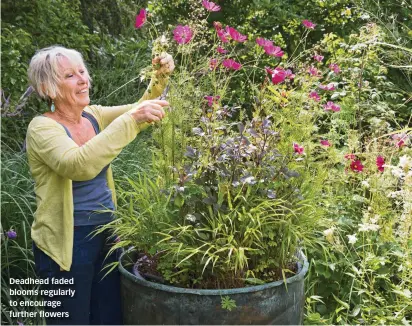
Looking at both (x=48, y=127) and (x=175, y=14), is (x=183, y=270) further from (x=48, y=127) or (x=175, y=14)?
(x=175, y=14)

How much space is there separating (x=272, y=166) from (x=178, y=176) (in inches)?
14.8

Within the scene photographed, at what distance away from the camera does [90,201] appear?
2357 millimetres

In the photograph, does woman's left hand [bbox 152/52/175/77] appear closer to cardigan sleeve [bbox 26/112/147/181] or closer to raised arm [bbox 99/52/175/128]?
raised arm [bbox 99/52/175/128]

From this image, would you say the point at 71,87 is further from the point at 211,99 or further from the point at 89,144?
the point at 211,99

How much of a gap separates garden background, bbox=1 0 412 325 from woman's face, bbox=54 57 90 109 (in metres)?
0.43

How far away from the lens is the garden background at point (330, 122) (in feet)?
9.12

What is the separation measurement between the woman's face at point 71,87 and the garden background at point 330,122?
0.43 meters

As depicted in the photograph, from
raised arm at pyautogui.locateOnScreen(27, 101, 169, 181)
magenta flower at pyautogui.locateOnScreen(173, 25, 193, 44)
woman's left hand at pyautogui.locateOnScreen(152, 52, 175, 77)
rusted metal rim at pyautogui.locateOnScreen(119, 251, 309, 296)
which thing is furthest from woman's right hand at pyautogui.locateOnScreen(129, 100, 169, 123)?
rusted metal rim at pyautogui.locateOnScreen(119, 251, 309, 296)

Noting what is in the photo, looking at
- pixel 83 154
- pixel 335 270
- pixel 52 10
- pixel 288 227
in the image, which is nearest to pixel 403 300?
pixel 335 270

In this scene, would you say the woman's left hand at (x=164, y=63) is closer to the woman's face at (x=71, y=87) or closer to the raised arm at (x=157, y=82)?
the raised arm at (x=157, y=82)

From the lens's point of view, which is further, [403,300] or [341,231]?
[341,231]

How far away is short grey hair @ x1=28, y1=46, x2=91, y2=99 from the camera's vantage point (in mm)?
2283

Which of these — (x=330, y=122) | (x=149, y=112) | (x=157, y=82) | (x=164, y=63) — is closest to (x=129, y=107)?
(x=157, y=82)

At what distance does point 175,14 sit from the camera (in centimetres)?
484
